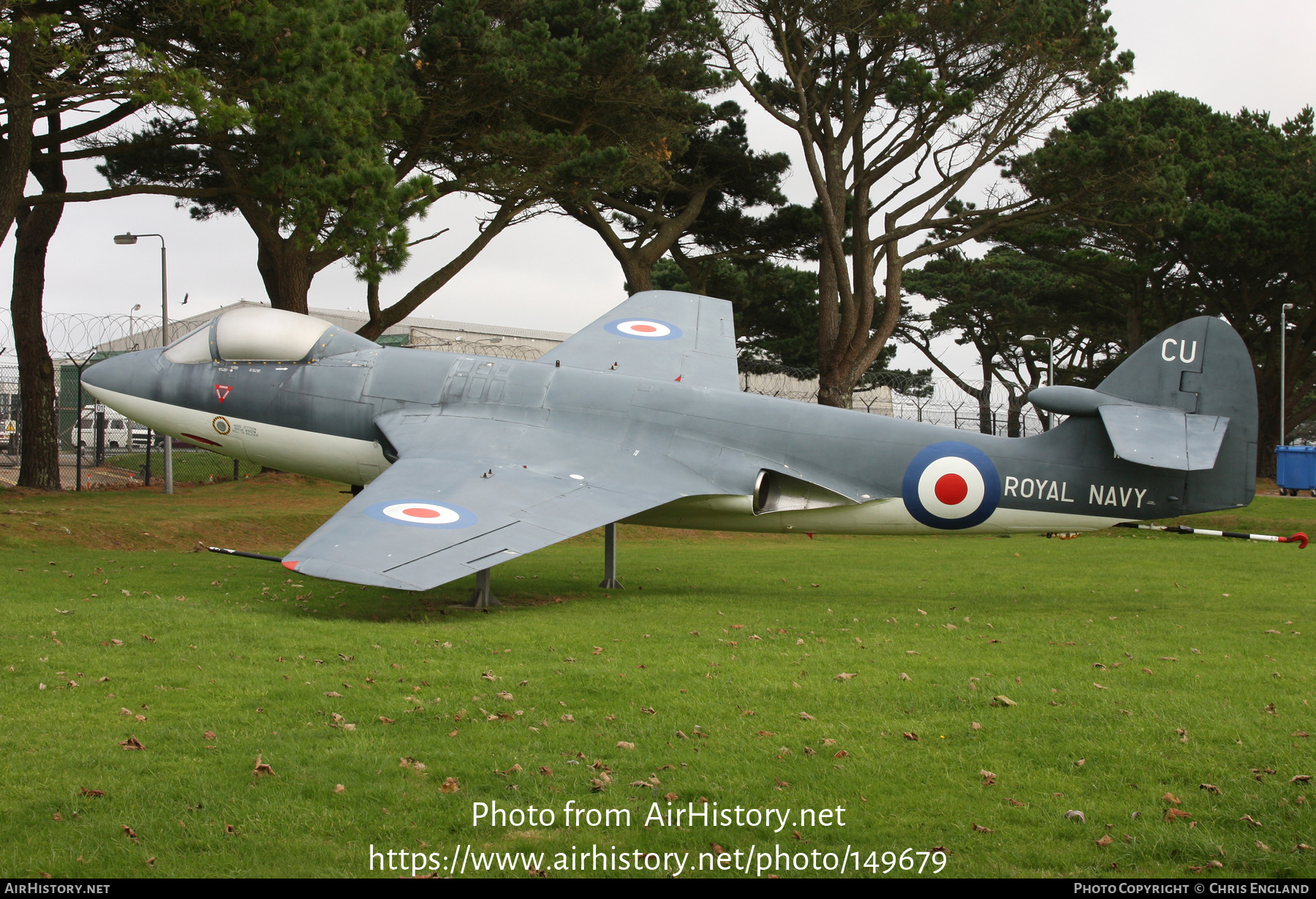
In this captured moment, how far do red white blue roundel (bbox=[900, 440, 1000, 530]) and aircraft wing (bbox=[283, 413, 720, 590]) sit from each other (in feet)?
8.46

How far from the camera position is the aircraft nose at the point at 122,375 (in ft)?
46.9

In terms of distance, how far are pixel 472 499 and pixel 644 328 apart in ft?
21.7

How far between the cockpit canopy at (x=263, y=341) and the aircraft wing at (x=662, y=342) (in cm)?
304

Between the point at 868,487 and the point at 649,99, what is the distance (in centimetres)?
1839

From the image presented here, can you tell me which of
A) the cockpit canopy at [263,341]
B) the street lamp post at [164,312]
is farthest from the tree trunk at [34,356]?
the cockpit canopy at [263,341]

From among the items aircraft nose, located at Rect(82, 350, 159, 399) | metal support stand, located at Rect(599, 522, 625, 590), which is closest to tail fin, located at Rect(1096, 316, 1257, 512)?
metal support stand, located at Rect(599, 522, 625, 590)

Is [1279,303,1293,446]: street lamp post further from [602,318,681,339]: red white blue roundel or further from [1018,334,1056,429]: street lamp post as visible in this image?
[602,318,681,339]: red white blue roundel

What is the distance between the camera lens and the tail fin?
12.0 metres

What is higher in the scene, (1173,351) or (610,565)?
(1173,351)

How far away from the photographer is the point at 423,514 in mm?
10641

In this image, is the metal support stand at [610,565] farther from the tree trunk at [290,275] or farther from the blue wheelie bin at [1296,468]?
the blue wheelie bin at [1296,468]

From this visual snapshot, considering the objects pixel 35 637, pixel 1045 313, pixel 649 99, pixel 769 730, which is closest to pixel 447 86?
pixel 649 99

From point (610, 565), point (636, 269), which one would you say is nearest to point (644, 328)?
point (610, 565)

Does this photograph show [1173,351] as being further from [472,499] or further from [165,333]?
[165,333]
